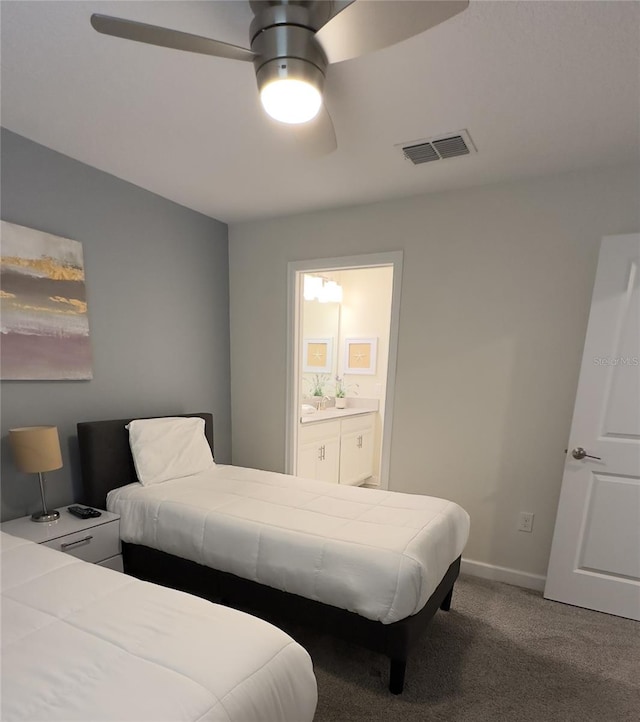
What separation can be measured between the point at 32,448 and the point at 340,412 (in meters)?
2.71

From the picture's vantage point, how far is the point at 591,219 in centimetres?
221

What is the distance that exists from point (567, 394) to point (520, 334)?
0.45 meters

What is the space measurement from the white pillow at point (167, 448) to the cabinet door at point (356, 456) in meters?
1.62

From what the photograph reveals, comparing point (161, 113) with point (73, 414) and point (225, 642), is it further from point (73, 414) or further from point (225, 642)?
point (225, 642)

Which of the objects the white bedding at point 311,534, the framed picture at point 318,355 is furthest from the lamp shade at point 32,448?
the framed picture at point 318,355

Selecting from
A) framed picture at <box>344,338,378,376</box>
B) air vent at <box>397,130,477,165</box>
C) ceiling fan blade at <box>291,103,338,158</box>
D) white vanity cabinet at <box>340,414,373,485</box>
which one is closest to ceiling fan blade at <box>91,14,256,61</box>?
ceiling fan blade at <box>291,103,338,158</box>

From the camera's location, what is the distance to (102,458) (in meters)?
2.29

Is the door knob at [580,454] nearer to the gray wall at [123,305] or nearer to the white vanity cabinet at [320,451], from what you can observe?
the white vanity cabinet at [320,451]

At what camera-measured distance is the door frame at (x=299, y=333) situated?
2766 millimetres

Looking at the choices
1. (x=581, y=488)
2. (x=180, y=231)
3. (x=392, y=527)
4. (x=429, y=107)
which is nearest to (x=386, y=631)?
(x=392, y=527)

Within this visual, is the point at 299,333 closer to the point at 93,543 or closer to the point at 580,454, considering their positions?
the point at 93,543

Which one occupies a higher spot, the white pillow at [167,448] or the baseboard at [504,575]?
the white pillow at [167,448]

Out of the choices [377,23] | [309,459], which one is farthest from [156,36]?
[309,459]

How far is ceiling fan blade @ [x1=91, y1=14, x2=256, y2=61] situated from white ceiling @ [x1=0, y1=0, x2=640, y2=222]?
0.27 metres
